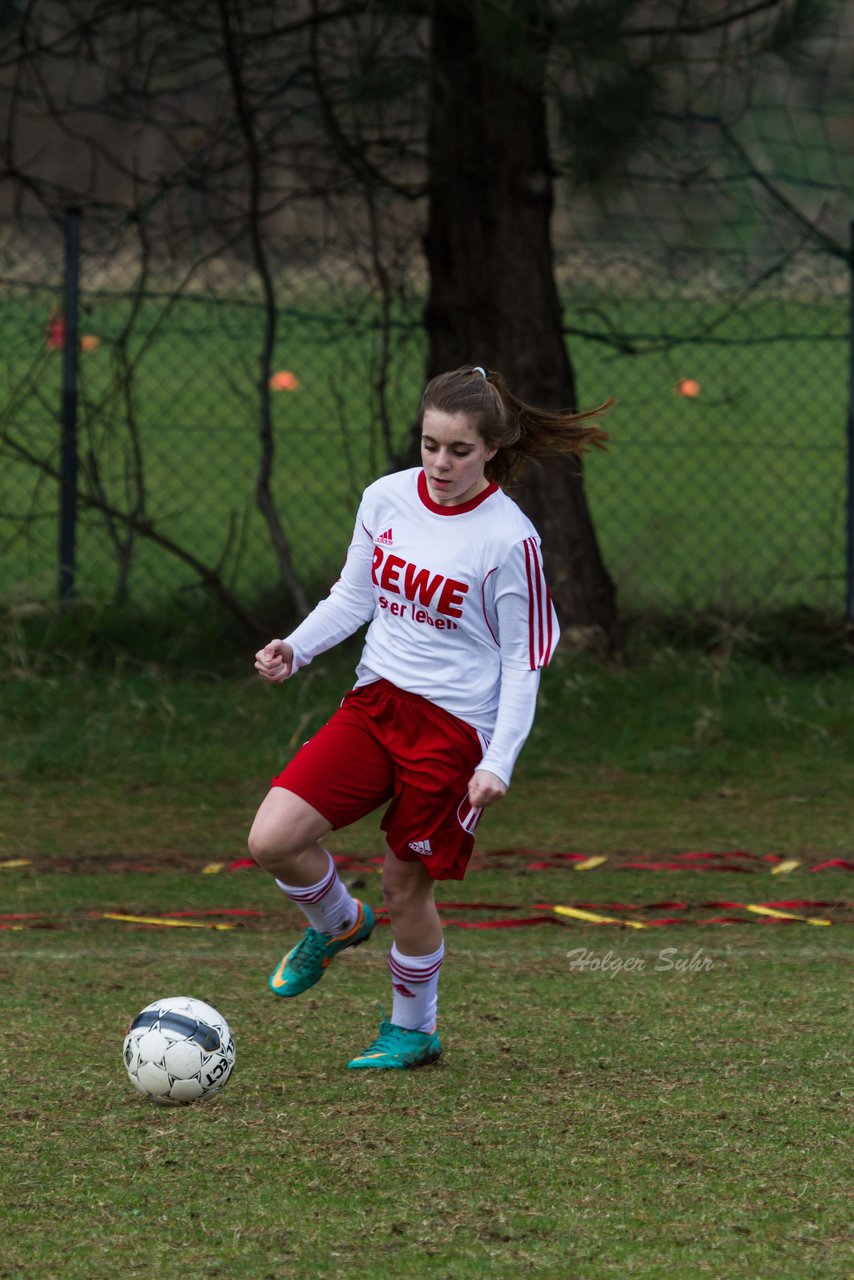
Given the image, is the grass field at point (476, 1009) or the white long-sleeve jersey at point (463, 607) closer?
the grass field at point (476, 1009)

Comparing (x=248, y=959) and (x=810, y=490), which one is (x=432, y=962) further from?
(x=810, y=490)

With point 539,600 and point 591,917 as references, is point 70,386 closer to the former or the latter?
point 591,917

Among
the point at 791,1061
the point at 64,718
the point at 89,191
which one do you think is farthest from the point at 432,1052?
the point at 89,191

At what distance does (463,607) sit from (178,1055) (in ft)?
3.91

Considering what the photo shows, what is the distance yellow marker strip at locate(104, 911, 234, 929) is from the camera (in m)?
5.50

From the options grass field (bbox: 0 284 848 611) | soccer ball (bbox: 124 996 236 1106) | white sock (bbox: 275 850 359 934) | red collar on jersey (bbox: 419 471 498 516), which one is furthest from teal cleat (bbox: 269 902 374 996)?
grass field (bbox: 0 284 848 611)

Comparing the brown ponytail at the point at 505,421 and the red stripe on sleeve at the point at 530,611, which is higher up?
the brown ponytail at the point at 505,421

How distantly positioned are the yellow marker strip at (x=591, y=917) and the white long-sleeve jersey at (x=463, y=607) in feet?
5.28

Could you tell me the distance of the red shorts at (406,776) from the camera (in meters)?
4.06

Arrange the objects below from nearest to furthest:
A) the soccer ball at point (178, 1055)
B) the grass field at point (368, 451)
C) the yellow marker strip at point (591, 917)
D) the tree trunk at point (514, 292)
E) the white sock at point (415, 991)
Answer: the soccer ball at point (178, 1055), the white sock at point (415, 991), the yellow marker strip at point (591, 917), the tree trunk at point (514, 292), the grass field at point (368, 451)

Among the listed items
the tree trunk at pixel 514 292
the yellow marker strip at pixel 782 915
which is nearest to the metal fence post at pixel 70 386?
the tree trunk at pixel 514 292

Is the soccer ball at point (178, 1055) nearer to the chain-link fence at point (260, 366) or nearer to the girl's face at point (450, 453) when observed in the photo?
the girl's face at point (450, 453)

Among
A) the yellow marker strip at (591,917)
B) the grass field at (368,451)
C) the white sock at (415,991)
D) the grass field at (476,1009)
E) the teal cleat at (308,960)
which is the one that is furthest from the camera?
the grass field at (368,451)

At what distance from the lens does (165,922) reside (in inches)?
218
